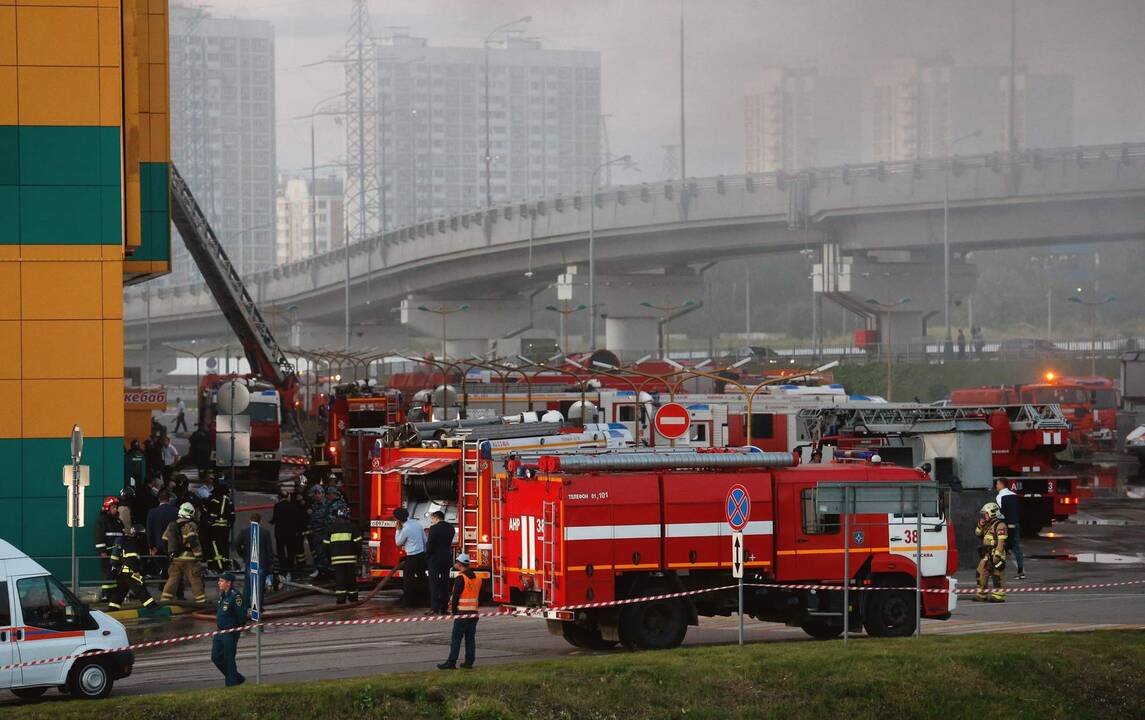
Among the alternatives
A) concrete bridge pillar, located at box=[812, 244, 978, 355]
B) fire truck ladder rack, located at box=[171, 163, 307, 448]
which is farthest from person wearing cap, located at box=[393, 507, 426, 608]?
concrete bridge pillar, located at box=[812, 244, 978, 355]

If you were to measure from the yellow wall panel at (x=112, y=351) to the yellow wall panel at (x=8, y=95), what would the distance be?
344cm

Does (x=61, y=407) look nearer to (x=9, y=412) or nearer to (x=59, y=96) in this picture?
(x=9, y=412)

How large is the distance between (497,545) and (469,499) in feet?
6.12

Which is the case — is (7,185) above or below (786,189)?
below

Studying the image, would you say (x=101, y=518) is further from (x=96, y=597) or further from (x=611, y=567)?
(x=611, y=567)

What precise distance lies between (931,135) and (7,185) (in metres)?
169

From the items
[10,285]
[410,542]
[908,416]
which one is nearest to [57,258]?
[10,285]

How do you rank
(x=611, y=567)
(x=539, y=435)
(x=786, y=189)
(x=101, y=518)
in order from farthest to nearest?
(x=786, y=189)
(x=101, y=518)
(x=539, y=435)
(x=611, y=567)

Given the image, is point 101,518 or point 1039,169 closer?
point 101,518

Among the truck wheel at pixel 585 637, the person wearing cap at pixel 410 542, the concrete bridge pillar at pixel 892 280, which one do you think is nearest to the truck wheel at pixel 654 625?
the truck wheel at pixel 585 637

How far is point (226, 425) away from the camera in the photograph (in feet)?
138

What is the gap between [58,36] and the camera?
982 inches

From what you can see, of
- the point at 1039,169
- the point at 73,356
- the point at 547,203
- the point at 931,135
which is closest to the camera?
the point at 73,356

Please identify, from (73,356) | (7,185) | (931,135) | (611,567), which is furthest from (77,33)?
(931,135)
